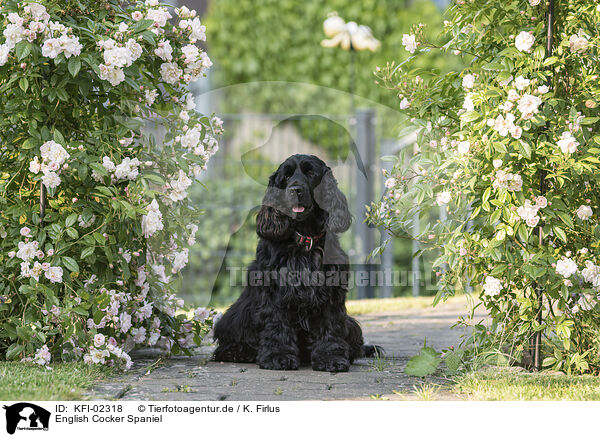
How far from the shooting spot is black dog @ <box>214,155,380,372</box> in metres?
3.47

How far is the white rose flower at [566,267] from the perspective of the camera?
9.87 ft

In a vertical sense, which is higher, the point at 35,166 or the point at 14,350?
the point at 35,166

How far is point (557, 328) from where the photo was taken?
121 inches

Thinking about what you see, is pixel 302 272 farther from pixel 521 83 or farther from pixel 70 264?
pixel 521 83

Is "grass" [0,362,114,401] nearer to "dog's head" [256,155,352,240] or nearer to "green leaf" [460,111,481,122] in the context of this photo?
"dog's head" [256,155,352,240]

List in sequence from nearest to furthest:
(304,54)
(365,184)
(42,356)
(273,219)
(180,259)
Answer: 1. (42,356)
2. (273,219)
3. (180,259)
4. (365,184)
5. (304,54)

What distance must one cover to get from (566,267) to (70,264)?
2.19 m

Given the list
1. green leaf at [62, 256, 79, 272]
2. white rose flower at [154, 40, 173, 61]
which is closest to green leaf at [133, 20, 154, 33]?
white rose flower at [154, 40, 173, 61]

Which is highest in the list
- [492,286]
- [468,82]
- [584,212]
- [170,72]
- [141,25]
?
[141,25]

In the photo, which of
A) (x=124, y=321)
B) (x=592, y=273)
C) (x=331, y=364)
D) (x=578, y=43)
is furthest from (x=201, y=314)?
(x=578, y=43)
